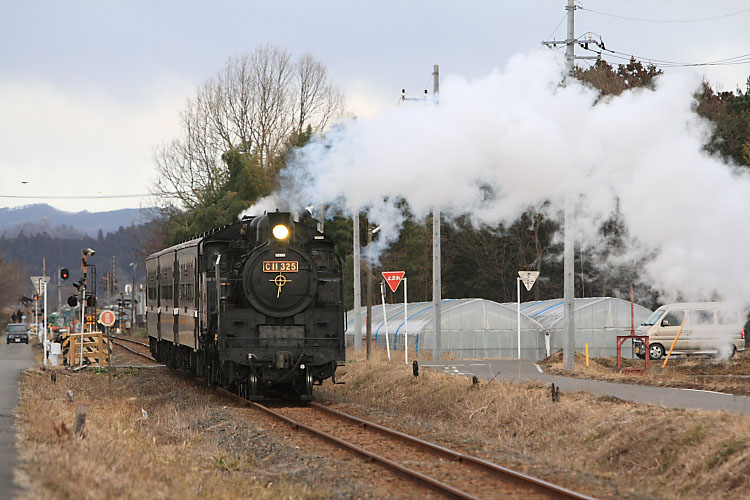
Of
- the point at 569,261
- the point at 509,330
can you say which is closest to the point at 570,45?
the point at 569,261

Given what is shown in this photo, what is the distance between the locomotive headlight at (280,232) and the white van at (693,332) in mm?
16262

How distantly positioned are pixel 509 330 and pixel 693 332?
8.65 meters

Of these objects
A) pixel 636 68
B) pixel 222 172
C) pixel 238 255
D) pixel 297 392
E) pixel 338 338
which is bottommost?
pixel 297 392

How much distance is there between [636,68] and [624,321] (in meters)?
26.1

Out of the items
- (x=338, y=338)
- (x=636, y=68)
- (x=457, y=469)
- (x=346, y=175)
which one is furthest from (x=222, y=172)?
(x=457, y=469)

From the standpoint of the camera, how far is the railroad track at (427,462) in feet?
35.0

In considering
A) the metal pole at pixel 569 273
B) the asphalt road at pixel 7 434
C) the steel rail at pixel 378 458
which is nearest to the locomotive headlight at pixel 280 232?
the steel rail at pixel 378 458

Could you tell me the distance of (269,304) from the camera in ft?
63.5

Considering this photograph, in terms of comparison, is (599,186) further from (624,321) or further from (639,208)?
(624,321)

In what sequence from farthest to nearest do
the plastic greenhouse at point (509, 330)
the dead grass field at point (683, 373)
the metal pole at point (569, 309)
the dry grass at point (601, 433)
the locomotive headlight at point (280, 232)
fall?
the plastic greenhouse at point (509, 330) < the metal pole at point (569, 309) < the dead grass field at point (683, 373) < the locomotive headlight at point (280, 232) < the dry grass at point (601, 433)

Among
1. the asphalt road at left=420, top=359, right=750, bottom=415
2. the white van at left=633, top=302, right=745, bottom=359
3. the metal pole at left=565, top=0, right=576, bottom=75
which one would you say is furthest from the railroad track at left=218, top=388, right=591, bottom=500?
the white van at left=633, top=302, right=745, bottom=359

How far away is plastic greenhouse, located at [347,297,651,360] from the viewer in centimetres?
3791

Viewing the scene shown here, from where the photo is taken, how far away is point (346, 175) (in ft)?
77.4

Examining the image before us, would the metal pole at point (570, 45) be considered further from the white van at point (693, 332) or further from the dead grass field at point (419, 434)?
the dead grass field at point (419, 434)
